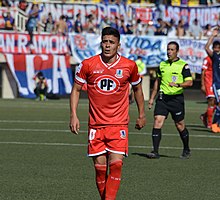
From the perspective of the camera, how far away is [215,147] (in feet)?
55.0

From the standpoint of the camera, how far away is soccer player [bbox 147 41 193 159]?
14852mm

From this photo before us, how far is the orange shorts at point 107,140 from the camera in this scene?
9438 mm

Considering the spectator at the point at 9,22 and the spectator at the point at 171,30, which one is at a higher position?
the spectator at the point at 9,22

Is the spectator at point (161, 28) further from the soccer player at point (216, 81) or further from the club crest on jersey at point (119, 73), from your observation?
the club crest on jersey at point (119, 73)

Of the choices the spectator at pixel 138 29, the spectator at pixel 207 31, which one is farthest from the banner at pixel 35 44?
the spectator at pixel 207 31

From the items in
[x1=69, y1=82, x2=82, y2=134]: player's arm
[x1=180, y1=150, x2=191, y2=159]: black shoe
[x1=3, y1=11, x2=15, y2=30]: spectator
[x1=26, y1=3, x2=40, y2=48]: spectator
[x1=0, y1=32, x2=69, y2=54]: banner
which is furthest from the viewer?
[x1=3, y1=11, x2=15, y2=30]: spectator

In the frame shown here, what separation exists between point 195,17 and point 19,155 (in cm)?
2733

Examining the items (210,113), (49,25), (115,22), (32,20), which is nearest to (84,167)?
(210,113)

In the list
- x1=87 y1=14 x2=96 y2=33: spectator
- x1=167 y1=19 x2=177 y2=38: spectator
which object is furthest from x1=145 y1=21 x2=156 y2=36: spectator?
x1=87 y1=14 x2=96 y2=33: spectator

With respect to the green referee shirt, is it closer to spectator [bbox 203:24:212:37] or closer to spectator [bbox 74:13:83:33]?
spectator [bbox 74:13:83:33]

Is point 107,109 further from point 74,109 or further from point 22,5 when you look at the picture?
point 22,5

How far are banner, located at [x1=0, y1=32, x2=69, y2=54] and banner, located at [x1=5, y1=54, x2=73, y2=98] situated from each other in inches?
10.2

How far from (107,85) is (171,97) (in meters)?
5.80

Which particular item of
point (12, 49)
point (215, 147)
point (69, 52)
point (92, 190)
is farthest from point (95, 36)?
point (92, 190)
